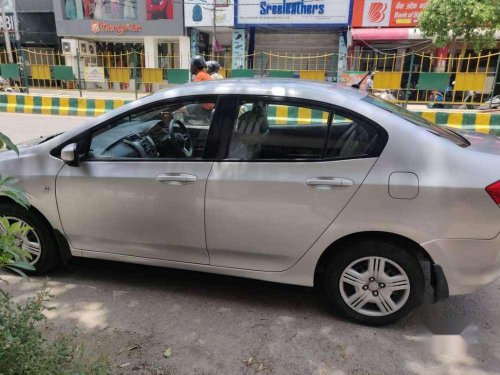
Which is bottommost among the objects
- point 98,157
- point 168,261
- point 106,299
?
point 106,299

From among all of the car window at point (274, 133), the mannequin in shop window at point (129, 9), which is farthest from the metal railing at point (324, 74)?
the car window at point (274, 133)

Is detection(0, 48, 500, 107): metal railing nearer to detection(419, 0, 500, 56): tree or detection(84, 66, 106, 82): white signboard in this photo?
detection(84, 66, 106, 82): white signboard

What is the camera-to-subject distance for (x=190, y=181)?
2.96 m

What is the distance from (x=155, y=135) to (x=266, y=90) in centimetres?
105

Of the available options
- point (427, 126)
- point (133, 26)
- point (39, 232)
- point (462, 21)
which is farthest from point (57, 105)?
point (133, 26)

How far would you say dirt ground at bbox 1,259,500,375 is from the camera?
2604 mm

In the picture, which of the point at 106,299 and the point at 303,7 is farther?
the point at 303,7

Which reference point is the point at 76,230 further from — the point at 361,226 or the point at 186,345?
the point at 361,226

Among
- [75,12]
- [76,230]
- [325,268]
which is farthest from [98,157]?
[75,12]

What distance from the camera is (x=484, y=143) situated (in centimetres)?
305

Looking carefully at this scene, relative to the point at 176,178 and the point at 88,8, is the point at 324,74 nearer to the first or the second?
the point at 176,178

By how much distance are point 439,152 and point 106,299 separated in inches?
100

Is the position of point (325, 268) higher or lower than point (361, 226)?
lower

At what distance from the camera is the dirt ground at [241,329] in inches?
103
